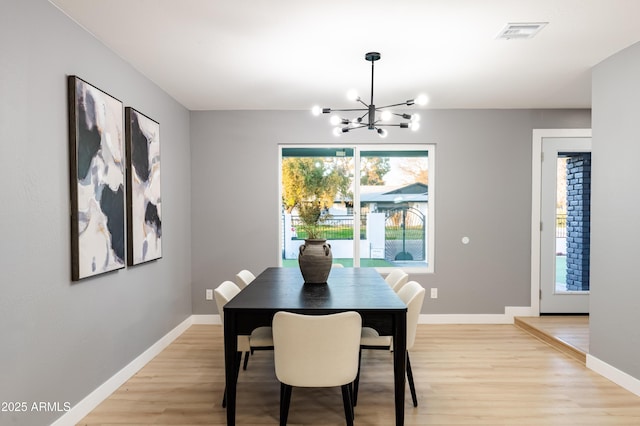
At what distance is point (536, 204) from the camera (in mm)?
4750

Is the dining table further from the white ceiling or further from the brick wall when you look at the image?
the brick wall

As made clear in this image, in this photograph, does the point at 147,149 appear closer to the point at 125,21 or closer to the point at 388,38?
the point at 125,21

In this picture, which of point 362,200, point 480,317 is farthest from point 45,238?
point 480,317

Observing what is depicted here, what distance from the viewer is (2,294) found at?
6.30 ft

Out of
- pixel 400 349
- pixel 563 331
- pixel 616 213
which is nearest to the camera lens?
pixel 400 349

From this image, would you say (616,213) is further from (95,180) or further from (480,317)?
(95,180)

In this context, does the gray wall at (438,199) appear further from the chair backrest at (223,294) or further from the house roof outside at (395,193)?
the chair backrest at (223,294)

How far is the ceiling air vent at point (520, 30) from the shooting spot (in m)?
2.59

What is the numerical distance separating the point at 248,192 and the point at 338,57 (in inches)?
85.9

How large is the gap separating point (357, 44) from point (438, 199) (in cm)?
248

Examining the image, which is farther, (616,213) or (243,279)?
(243,279)

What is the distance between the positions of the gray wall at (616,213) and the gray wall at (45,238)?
3832mm

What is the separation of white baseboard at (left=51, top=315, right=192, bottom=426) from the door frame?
4.18 metres

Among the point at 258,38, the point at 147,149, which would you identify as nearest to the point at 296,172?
the point at 147,149
